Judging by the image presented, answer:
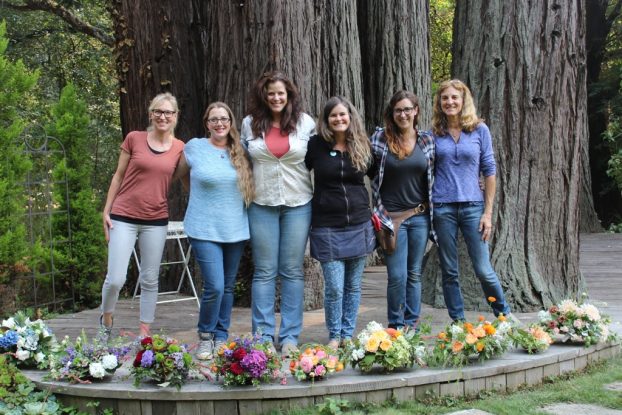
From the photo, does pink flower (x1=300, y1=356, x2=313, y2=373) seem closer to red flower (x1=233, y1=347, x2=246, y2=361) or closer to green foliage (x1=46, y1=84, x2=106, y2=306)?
red flower (x1=233, y1=347, x2=246, y2=361)

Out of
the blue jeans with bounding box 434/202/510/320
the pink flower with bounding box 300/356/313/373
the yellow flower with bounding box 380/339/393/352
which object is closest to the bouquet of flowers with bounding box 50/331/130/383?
the pink flower with bounding box 300/356/313/373

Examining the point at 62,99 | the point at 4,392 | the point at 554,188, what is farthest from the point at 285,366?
the point at 62,99

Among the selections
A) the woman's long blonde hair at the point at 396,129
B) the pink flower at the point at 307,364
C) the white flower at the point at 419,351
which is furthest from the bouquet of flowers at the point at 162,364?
the woman's long blonde hair at the point at 396,129

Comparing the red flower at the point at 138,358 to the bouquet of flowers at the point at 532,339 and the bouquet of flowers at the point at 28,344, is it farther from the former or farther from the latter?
the bouquet of flowers at the point at 532,339

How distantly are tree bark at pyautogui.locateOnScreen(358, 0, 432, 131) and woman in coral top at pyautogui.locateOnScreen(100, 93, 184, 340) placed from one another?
507 centimetres

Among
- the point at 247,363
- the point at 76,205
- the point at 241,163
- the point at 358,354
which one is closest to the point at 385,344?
the point at 358,354

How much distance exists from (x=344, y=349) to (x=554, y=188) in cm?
261

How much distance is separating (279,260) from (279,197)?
16.7 inches

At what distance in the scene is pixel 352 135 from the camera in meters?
4.57

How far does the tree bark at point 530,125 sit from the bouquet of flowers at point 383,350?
201 centimetres

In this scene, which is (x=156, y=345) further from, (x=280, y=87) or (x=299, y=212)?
(x=280, y=87)

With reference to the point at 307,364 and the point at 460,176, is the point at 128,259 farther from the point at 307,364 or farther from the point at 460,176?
the point at 460,176

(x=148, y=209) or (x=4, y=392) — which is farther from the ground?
(x=148, y=209)

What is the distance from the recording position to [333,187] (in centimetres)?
455
